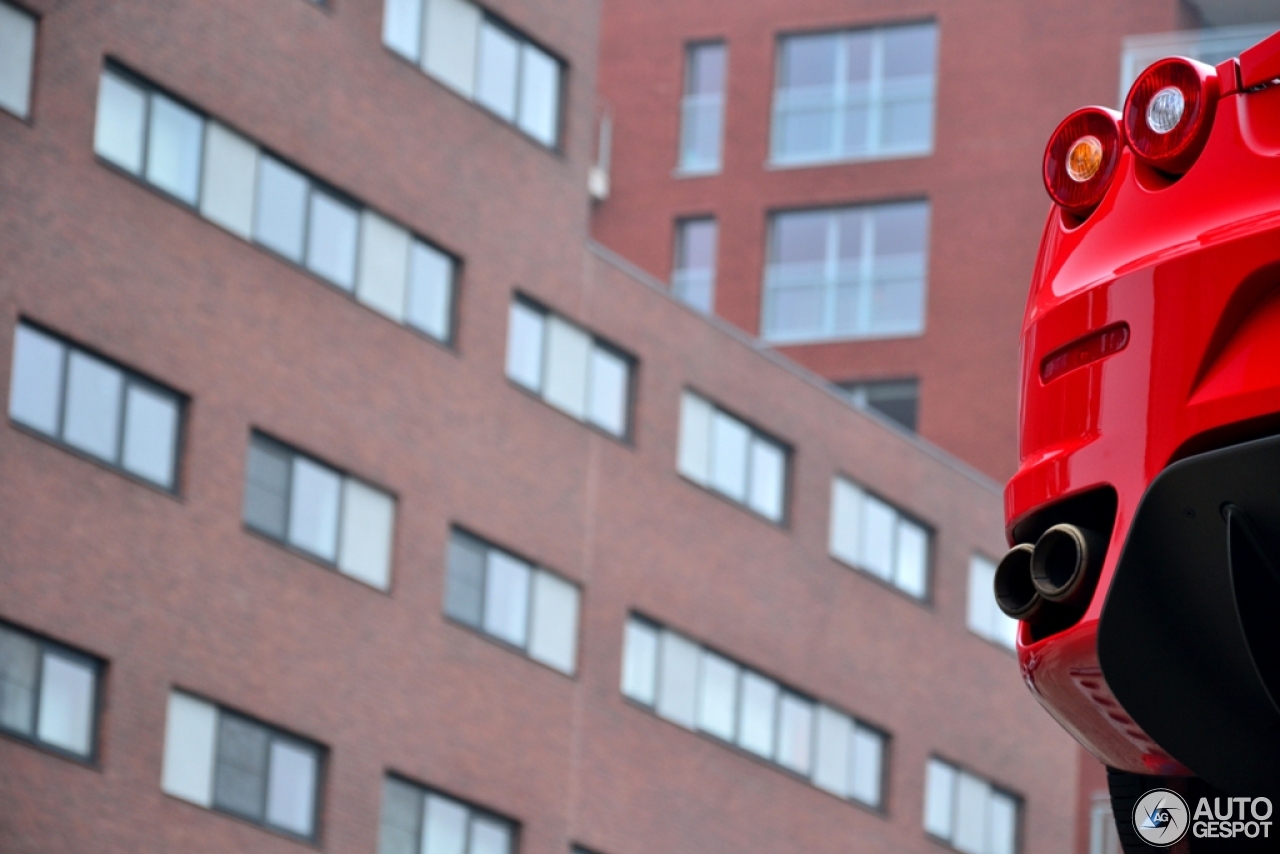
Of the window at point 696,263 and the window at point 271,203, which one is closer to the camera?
the window at point 271,203

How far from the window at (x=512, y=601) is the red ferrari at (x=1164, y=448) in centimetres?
2425

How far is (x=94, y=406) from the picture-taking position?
2472 cm

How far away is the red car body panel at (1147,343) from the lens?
15.0 feet

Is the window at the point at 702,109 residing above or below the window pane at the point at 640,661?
above

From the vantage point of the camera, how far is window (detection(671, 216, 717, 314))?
46.8m

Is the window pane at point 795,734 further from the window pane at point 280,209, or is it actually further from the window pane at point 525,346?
the window pane at point 280,209

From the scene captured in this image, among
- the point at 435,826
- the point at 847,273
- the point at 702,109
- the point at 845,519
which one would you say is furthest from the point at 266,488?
the point at 702,109

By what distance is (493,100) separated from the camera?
1225 inches

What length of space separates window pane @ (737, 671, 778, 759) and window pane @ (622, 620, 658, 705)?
2081mm

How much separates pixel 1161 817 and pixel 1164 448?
0.85m

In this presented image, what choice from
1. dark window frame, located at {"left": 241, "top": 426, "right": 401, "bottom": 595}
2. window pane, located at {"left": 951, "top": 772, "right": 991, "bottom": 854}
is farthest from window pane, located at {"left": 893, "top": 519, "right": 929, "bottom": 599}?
dark window frame, located at {"left": 241, "top": 426, "right": 401, "bottom": 595}

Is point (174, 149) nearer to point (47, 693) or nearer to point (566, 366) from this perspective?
point (47, 693)

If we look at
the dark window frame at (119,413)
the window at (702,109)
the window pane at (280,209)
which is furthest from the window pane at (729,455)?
the window at (702,109)

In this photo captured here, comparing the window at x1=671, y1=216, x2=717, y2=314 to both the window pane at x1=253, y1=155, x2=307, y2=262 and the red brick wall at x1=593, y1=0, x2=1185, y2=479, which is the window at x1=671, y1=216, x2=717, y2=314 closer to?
the red brick wall at x1=593, y1=0, x2=1185, y2=479
